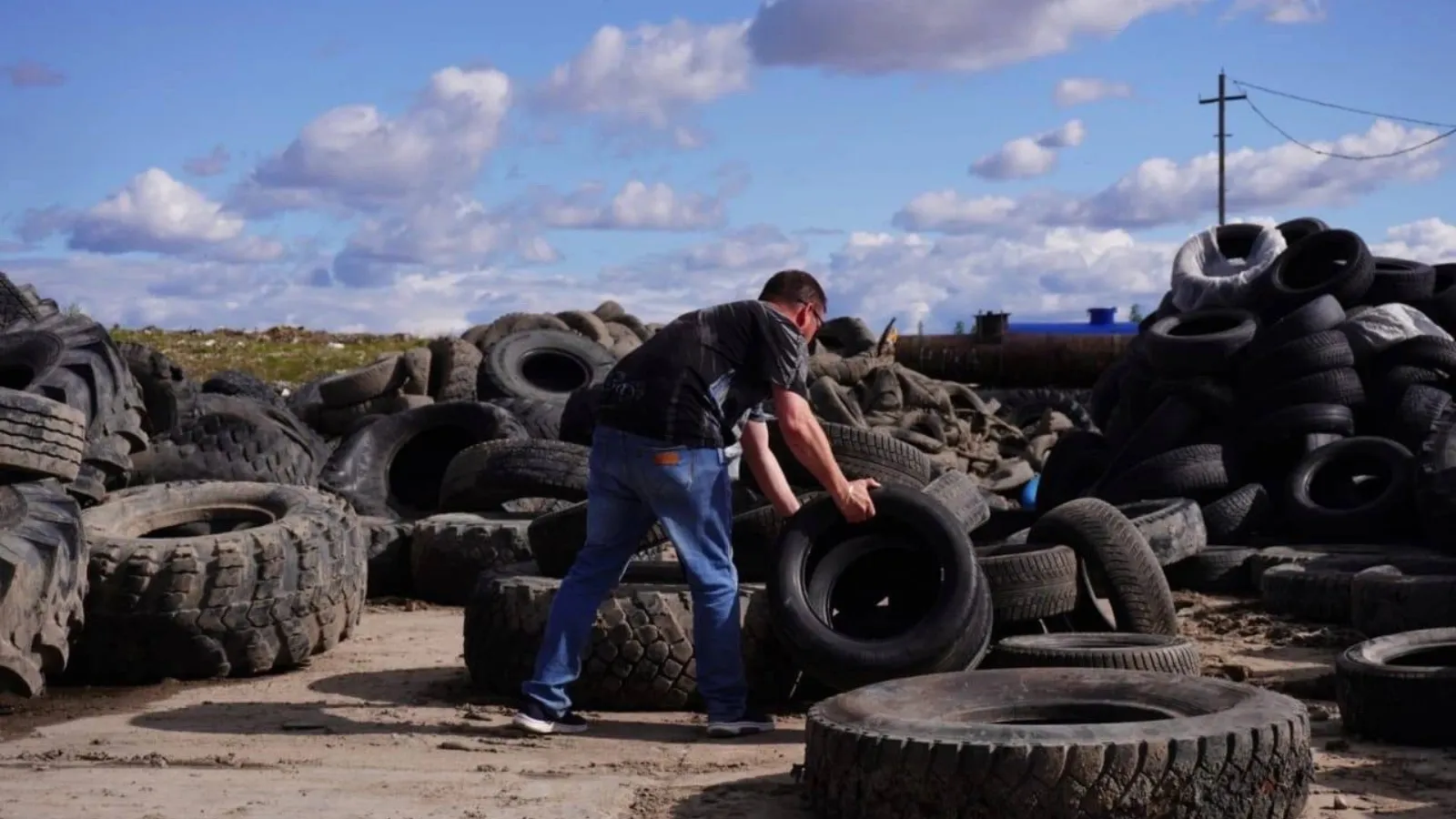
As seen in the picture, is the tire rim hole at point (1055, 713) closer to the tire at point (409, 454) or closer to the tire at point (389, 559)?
the tire at point (389, 559)

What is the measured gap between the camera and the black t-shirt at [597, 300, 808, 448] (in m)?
6.07

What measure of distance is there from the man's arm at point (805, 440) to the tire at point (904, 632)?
182 mm

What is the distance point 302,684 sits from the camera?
7.32 metres

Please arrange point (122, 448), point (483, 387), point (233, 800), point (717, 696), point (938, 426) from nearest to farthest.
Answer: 1. point (233, 800)
2. point (717, 696)
3. point (122, 448)
4. point (483, 387)
5. point (938, 426)

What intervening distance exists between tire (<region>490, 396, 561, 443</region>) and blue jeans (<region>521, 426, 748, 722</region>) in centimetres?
682

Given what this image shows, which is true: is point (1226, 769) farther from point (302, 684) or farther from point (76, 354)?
point (76, 354)

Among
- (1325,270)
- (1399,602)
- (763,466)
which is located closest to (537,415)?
(1325,270)

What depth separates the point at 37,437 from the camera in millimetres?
6820

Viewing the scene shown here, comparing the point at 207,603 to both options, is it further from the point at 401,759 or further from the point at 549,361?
the point at 549,361

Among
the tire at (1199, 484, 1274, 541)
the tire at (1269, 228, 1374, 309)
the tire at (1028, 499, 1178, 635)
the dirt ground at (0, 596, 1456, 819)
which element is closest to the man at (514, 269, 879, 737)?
the dirt ground at (0, 596, 1456, 819)

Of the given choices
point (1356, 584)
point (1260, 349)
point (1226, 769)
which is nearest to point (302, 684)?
point (1226, 769)

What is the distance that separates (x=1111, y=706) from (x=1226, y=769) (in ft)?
2.24

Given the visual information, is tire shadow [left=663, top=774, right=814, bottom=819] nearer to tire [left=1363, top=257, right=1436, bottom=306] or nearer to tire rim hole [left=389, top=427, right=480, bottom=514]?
tire rim hole [left=389, top=427, right=480, bottom=514]

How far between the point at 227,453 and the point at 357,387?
14.8 feet
